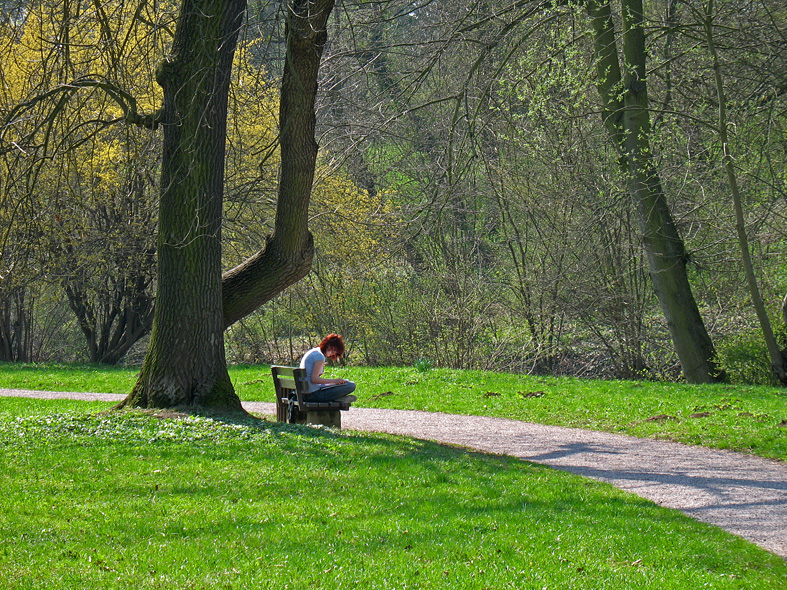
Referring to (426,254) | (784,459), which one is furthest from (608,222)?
(784,459)

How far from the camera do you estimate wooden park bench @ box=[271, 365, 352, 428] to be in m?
9.74

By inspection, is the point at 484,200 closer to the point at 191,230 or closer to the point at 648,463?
the point at 191,230

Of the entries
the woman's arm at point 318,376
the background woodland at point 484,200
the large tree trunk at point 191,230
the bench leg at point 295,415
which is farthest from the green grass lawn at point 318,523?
the background woodland at point 484,200

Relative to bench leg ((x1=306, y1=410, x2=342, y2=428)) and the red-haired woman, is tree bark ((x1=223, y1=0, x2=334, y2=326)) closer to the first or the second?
the red-haired woman

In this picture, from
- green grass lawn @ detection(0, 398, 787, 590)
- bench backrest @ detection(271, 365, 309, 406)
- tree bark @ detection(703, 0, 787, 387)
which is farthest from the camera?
tree bark @ detection(703, 0, 787, 387)

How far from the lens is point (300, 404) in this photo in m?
9.73

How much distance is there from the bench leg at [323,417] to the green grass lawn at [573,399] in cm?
320

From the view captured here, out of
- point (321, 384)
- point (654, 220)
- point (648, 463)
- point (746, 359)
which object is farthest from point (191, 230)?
point (746, 359)

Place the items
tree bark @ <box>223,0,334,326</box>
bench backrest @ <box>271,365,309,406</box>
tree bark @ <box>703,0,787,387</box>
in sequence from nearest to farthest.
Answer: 1. tree bark @ <box>223,0,334,326</box>
2. bench backrest @ <box>271,365,309,406</box>
3. tree bark @ <box>703,0,787,387</box>

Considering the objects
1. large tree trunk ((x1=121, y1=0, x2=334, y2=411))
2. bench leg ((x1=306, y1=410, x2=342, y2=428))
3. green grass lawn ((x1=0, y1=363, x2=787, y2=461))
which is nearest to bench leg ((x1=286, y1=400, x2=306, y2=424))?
bench leg ((x1=306, y1=410, x2=342, y2=428))

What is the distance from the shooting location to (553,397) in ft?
43.3

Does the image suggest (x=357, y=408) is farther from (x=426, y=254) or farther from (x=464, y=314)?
(x=426, y=254)

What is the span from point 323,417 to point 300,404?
38cm

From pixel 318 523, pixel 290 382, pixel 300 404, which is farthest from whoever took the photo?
pixel 290 382
